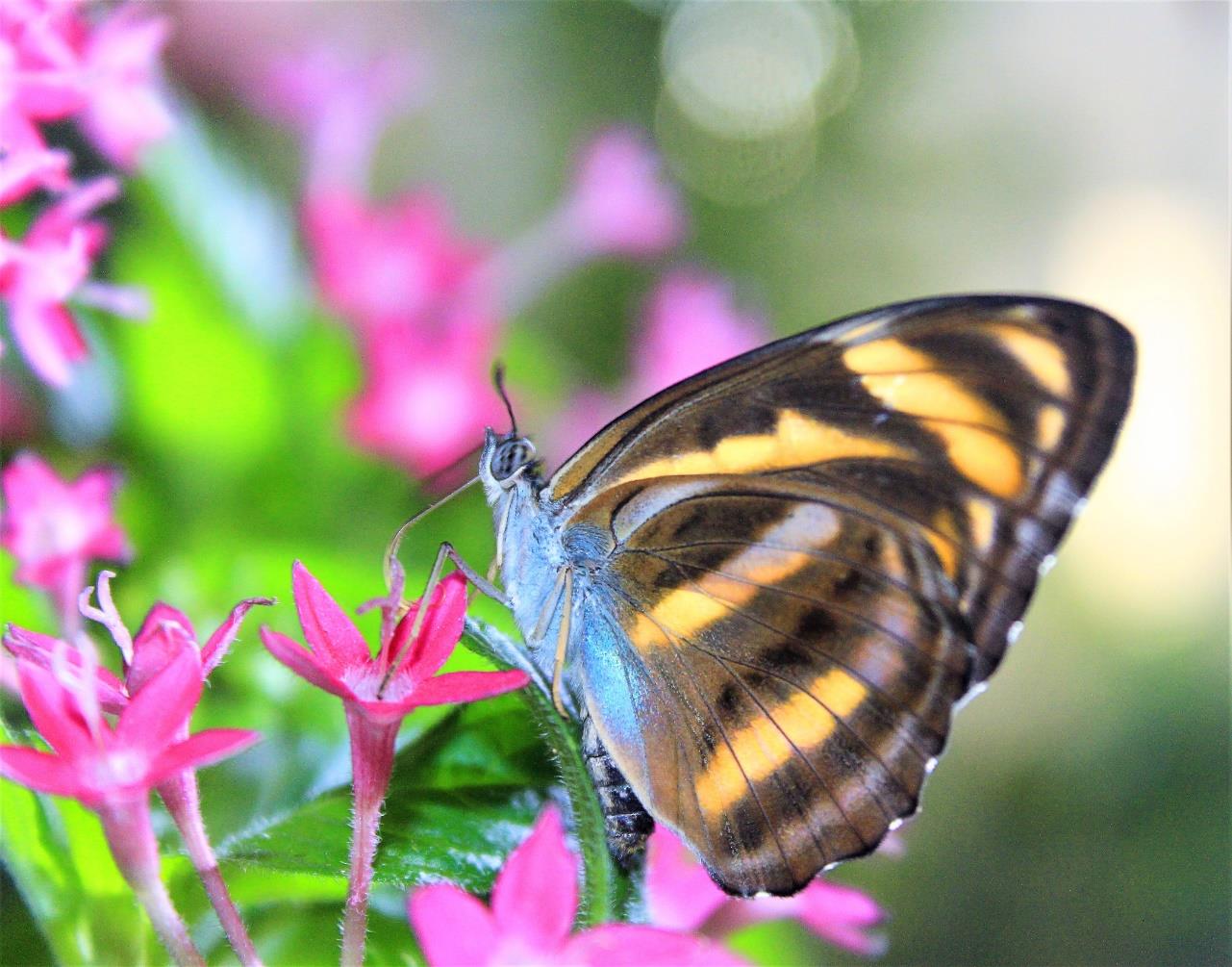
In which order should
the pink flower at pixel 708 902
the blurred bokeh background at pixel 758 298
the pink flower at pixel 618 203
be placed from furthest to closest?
the pink flower at pixel 618 203 < the blurred bokeh background at pixel 758 298 < the pink flower at pixel 708 902

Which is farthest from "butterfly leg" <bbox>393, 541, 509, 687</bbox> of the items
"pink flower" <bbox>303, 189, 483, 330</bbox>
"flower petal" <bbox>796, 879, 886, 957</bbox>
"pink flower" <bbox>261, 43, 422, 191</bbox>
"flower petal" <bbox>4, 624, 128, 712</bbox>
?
"pink flower" <bbox>261, 43, 422, 191</bbox>

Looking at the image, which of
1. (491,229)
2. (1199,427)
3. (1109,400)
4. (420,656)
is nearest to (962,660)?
(1109,400)

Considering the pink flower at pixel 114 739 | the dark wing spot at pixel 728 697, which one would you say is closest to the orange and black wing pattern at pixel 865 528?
the dark wing spot at pixel 728 697

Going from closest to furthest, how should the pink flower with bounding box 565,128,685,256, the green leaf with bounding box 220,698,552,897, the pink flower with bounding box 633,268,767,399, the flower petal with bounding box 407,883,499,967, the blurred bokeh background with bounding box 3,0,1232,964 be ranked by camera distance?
the flower petal with bounding box 407,883,499,967
the green leaf with bounding box 220,698,552,897
the blurred bokeh background with bounding box 3,0,1232,964
the pink flower with bounding box 633,268,767,399
the pink flower with bounding box 565,128,685,256

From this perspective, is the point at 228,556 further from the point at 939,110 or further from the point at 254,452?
the point at 939,110

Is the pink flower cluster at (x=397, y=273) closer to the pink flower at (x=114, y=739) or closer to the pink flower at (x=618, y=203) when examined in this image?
the pink flower at (x=618, y=203)

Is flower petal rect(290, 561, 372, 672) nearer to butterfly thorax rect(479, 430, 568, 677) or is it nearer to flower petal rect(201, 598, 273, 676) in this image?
flower petal rect(201, 598, 273, 676)
